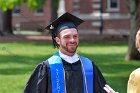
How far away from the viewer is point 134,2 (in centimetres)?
2147

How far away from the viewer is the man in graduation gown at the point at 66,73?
16.6 feet

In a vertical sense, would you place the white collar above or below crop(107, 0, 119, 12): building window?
above

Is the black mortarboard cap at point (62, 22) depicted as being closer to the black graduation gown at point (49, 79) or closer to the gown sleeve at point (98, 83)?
the black graduation gown at point (49, 79)

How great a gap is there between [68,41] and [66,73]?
0.93ft

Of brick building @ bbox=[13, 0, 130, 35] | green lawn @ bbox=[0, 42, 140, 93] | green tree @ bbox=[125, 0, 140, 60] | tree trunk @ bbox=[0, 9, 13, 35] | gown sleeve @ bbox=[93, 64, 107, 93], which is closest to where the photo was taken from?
gown sleeve @ bbox=[93, 64, 107, 93]

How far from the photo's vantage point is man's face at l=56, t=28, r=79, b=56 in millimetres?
5055

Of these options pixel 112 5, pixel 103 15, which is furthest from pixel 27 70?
pixel 112 5

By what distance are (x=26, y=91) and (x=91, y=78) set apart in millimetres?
596

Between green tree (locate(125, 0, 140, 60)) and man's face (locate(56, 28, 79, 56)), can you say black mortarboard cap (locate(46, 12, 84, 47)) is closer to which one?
man's face (locate(56, 28, 79, 56))

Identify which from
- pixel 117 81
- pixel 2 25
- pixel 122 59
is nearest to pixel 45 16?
pixel 2 25

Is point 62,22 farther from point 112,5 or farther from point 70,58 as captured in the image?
point 112,5

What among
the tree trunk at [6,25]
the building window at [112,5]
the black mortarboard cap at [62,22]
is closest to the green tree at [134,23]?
the black mortarboard cap at [62,22]

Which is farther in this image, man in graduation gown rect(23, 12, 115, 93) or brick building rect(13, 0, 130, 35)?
brick building rect(13, 0, 130, 35)

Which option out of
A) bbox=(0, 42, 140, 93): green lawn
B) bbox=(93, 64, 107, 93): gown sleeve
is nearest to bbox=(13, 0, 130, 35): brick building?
bbox=(0, 42, 140, 93): green lawn
